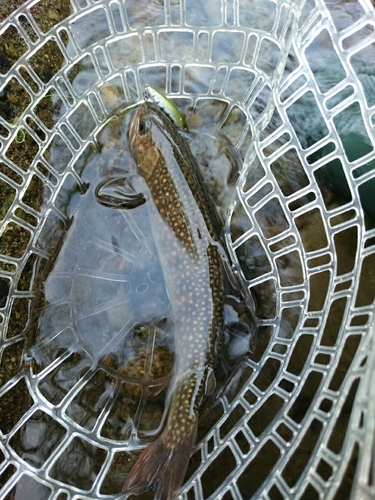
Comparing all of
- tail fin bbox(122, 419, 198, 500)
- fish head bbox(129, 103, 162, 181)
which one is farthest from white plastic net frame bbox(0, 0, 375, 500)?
fish head bbox(129, 103, 162, 181)

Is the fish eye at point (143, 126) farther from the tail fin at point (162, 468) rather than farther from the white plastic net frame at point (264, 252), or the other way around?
the tail fin at point (162, 468)

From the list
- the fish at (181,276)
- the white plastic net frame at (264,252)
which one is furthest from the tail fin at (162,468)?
the white plastic net frame at (264,252)

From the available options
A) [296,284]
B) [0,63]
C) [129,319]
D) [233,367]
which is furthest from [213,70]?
[233,367]

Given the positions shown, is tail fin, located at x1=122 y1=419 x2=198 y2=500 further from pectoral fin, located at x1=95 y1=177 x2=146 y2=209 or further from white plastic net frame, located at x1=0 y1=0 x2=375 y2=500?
pectoral fin, located at x1=95 y1=177 x2=146 y2=209

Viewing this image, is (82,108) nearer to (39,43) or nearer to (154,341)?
(39,43)

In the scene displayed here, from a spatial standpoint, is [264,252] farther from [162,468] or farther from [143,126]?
[162,468]

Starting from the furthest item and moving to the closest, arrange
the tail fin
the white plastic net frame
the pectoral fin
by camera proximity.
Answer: the pectoral fin, the tail fin, the white plastic net frame
